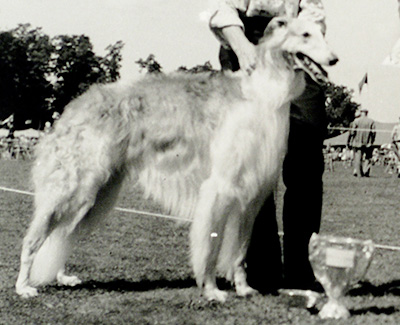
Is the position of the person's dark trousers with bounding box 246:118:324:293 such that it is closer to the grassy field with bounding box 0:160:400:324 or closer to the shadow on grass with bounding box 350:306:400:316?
the grassy field with bounding box 0:160:400:324

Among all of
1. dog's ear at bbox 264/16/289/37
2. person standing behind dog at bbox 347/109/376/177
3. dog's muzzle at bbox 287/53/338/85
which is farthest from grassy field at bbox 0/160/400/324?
person standing behind dog at bbox 347/109/376/177

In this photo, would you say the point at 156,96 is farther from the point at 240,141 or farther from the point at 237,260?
the point at 237,260

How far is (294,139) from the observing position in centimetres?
391

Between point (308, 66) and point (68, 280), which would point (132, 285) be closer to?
point (68, 280)

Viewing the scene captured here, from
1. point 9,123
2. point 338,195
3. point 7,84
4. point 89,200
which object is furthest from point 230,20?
point 9,123

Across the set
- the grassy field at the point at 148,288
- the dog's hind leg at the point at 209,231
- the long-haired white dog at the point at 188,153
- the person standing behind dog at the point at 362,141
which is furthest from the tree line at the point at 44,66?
the person standing behind dog at the point at 362,141

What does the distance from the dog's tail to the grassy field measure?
9 centimetres

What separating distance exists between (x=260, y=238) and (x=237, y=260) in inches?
10.4

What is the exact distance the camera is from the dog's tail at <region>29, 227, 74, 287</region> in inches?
153

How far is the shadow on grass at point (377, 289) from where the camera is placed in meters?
3.91

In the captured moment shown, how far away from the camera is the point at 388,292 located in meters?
3.93

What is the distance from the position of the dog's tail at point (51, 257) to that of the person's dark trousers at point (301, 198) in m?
1.45

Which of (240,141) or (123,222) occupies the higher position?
(240,141)

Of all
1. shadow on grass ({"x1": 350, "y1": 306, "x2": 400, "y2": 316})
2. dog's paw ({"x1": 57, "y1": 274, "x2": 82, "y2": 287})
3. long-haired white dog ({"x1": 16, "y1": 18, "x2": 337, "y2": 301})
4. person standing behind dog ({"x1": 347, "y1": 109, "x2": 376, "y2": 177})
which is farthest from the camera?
person standing behind dog ({"x1": 347, "y1": 109, "x2": 376, "y2": 177})
